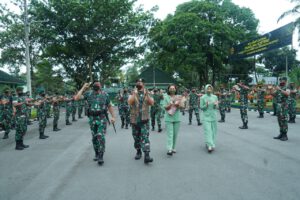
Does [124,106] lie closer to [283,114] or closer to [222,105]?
[222,105]

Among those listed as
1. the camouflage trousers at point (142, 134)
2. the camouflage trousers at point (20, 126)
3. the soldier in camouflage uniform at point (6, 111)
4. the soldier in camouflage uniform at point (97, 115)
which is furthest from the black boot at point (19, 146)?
the camouflage trousers at point (142, 134)

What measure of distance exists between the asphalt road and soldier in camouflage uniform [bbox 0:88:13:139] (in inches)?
110

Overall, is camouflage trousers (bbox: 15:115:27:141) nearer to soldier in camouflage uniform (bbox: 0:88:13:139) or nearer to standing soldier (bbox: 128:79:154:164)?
soldier in camouflage uniform (bbox: 0:88:13:139)

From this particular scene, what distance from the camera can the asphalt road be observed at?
396 cm

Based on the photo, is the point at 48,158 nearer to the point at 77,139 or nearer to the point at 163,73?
the point at 77,139

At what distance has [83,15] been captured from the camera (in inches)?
941

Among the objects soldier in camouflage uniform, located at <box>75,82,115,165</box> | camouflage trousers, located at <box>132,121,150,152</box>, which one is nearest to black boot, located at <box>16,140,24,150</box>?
soldier in camouflage uniform, located at <box>75,82,115,165</box>

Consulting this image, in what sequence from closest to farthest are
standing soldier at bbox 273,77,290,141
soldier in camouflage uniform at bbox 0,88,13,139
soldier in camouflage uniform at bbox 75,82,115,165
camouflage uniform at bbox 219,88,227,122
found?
soldier in camouflage uniform at bbox 75,82,115,165
standing soldier at bbox 273,77,290,141
soldier in camouflage uniform at bbox 0,88,13,139
camouflage uniform at bbox 219,88,227,122

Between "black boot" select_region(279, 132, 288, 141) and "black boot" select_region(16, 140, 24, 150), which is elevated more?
"black boot" select_region(279, 132, 288, 141)

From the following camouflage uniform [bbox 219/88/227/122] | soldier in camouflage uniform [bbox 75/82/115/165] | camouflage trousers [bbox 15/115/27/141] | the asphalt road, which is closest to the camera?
the asphalt road

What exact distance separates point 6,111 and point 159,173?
9084 millimetres

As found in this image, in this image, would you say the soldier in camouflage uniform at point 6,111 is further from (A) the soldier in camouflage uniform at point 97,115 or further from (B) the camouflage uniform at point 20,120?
(A) the soldier in camouflage uniform at point 97,115

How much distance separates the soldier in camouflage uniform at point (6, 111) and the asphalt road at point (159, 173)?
278 centimetres

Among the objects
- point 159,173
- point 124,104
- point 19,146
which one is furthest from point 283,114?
point 19,146
